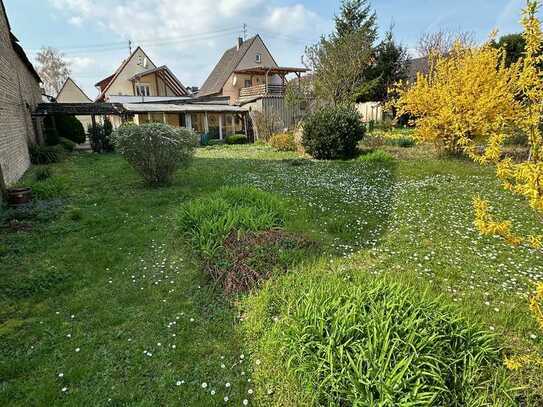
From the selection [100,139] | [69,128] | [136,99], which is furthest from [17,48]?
[136,99]

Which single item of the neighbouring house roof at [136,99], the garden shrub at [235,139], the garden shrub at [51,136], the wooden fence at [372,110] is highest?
the neighbouring house roof at [136,99]

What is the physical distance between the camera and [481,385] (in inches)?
80.0

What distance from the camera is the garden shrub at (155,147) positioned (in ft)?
23.6

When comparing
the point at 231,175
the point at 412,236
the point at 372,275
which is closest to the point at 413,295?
the point at 372,275

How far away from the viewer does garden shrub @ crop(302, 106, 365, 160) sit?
11.2 meters

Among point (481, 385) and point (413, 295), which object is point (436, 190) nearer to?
point (413, 295)

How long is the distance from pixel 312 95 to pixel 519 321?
1811cm

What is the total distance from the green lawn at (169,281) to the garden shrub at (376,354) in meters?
0.26

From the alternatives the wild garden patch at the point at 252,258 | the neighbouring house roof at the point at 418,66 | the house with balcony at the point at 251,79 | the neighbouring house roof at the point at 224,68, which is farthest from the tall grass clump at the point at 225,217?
the neighbouring house roof at the point at 418,66

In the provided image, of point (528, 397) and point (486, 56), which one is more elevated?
point (486, 56)

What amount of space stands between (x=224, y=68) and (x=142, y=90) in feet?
27.5

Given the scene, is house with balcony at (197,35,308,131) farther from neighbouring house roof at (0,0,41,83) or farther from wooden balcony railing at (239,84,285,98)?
neighbouring house roof at (0,0,41,83)

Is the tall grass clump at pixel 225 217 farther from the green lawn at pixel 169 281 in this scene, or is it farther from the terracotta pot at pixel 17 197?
the terracotta pot at pixel 17 197

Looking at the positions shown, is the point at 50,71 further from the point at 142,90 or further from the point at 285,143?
the point at 285,143
